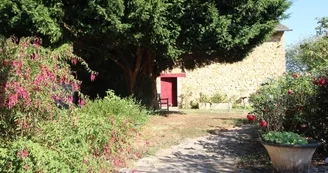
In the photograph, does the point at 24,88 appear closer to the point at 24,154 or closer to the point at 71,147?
the point at 24,154

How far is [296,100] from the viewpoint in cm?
575

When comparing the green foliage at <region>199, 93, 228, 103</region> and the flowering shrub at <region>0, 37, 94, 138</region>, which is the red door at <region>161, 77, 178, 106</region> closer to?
the green foliage at <region>199, 93, 228, 103</region>

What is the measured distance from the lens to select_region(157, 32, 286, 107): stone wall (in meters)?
20.3

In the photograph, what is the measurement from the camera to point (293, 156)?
4281 mm

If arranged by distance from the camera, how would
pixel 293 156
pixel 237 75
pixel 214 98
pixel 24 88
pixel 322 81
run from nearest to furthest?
pixel 24 88, pixel 293 156, pixel 322 81, pixel 214 98, pixel 237 75

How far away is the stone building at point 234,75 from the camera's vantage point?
798 inches

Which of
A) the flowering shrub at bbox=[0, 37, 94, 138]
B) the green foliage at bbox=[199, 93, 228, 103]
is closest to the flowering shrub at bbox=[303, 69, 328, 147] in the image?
the flowering shrub at bbox=[0, 37, 94, 138]

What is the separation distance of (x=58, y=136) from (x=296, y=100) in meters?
4.55

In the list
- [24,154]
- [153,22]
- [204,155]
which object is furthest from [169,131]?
[24,154]

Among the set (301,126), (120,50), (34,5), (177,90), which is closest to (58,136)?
(301,126)

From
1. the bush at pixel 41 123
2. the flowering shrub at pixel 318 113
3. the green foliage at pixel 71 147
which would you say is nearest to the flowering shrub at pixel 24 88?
the bush at pixel 41 123

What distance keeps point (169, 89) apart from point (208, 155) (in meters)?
15.1

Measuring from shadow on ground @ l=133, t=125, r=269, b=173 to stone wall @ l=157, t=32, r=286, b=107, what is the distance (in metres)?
12.2

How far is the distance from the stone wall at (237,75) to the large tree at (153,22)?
10.2m
